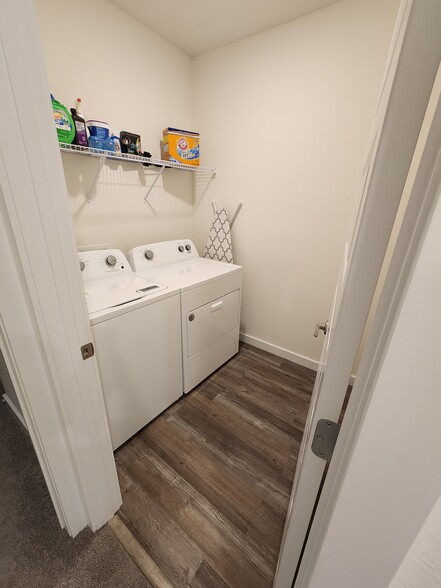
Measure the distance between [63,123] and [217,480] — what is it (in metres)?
2.12

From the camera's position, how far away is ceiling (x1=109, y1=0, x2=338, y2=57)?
4.84ft

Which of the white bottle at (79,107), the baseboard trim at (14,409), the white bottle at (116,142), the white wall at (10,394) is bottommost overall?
the baseboard trim at (14,409)

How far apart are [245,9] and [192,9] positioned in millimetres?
330

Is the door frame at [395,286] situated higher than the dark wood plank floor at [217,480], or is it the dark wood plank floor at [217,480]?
the door frame at [395,286]

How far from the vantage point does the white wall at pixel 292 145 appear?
4.97 feet

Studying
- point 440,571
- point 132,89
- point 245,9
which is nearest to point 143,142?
point 132,89

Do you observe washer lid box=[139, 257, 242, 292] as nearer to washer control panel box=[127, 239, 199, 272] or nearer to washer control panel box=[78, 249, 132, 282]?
washer control panel box=[127, 239, 199, 272]

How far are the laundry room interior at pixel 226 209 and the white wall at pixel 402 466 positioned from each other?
2.33ft

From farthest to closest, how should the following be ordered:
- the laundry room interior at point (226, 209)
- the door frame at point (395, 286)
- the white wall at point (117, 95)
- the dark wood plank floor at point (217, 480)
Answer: the white wall at point (117, 95), the laundry room interior at point (226, 209), the dark wood plank floor at point (217, 480), the door frame at point (395, 286)

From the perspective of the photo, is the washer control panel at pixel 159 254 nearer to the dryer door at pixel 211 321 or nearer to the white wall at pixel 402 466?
the dryer door at pixel 211 321

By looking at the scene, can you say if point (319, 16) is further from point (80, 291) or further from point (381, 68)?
point (80, 291)

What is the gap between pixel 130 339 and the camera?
131 cm

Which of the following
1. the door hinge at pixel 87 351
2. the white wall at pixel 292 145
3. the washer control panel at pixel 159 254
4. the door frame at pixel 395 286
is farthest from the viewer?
the washer control panel at pixel 159 254

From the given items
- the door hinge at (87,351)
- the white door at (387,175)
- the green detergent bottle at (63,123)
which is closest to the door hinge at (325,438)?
the white door at (387,175)
